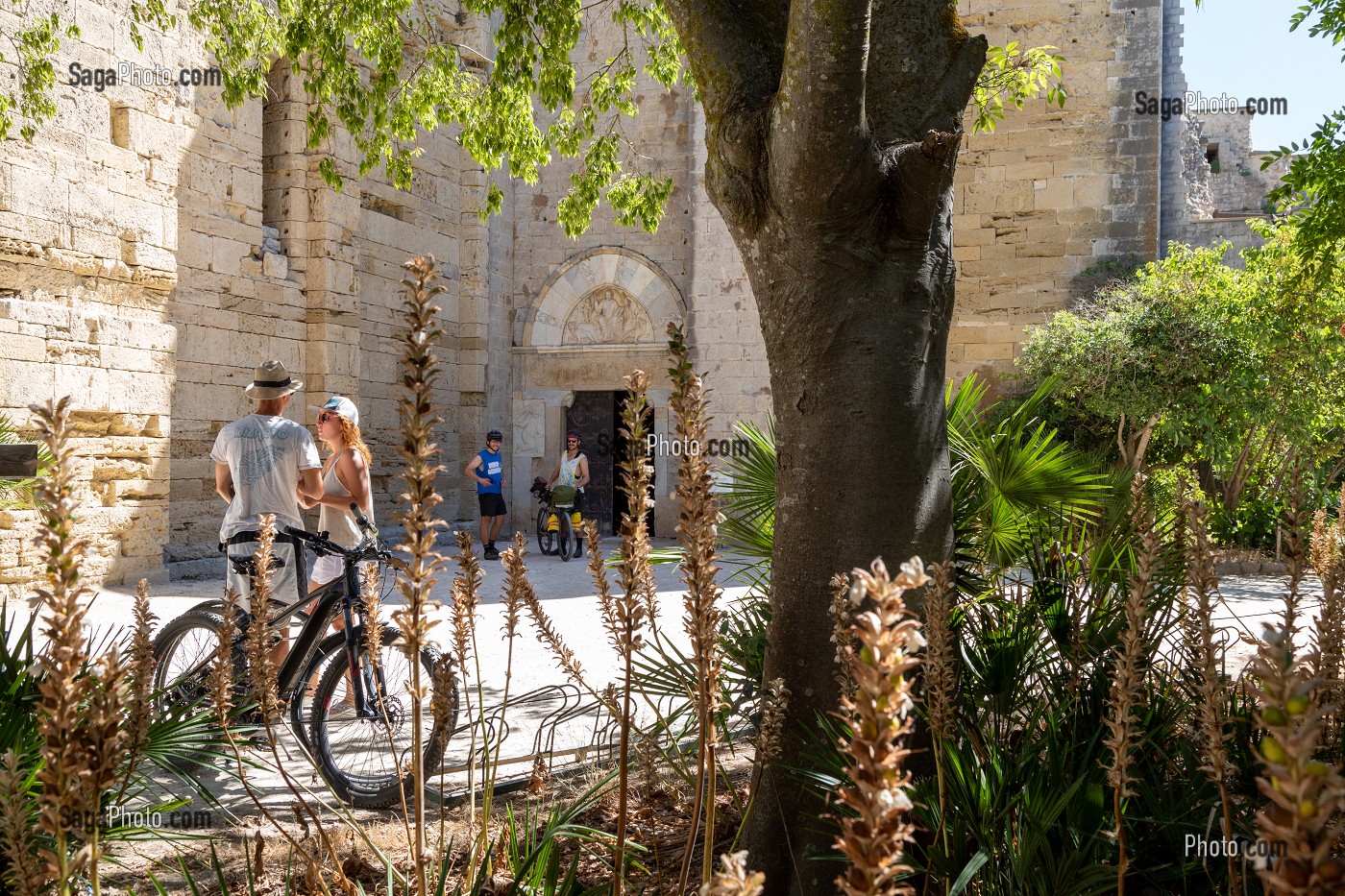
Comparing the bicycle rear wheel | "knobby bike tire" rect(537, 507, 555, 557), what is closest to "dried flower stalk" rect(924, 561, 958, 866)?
the bicycle rear wheel

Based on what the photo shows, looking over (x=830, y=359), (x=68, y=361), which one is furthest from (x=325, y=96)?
(x=830, y=359)

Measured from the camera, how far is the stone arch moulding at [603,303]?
54.3 ft

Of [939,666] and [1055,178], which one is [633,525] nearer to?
[939,666]

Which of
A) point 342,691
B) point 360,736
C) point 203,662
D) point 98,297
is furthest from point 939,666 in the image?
point 98,297

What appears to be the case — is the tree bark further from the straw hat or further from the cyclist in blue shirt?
the cyclist in blue shirt

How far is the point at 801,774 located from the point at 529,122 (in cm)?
584

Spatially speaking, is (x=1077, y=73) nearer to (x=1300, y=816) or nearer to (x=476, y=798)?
(x=476, y=798)

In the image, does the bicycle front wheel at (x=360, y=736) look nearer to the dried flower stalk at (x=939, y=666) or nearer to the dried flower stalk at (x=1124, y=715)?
the dried flower stalk at (x=939, y=666)

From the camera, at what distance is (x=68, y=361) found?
9.30m

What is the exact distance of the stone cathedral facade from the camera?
9.45 meters

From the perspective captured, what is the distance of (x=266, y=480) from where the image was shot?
190 inches

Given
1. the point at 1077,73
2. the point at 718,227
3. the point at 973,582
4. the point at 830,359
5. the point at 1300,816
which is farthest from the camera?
the point at 718,227

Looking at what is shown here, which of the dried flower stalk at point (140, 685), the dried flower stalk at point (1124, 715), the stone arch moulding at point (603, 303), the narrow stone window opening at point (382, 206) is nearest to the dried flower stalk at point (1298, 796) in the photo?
the dried flower stalk at point (1124, 715)

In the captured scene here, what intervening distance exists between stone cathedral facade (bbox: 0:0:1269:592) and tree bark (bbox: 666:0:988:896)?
6555 millimetres
